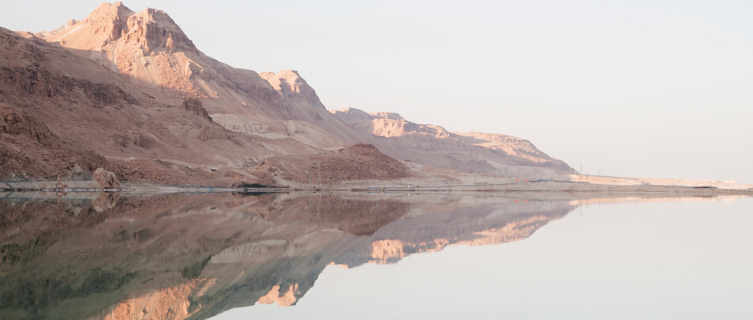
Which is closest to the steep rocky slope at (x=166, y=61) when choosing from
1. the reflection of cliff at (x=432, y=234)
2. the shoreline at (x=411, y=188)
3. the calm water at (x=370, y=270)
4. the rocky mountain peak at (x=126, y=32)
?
the rocky mountain peak at (x=126, y=32)

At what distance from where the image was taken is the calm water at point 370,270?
11141mm

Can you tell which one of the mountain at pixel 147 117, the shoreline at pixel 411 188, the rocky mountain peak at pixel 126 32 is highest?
the rocky mountain peak at pixel 126 32

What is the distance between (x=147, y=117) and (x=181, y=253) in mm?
90812

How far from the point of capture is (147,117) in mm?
102250

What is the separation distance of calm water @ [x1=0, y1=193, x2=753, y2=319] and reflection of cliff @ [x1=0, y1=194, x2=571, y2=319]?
0.14ft

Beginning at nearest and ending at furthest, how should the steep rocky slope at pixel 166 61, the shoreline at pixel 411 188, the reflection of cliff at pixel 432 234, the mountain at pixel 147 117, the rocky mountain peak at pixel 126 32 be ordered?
the reflection of cliff at pixel 432 234 < the shoreline at pixel 411 188 < the mountain at pixel 147 117 < the steep rocky slope at pixel 166 61 < the rocky mountain peak at pixel 126 32

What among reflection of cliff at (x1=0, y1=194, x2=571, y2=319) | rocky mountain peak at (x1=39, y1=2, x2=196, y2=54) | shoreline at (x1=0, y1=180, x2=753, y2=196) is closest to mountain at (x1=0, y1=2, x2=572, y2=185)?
rocky mountain peak at (x1=39, y1=2, x2=196, y2=54)

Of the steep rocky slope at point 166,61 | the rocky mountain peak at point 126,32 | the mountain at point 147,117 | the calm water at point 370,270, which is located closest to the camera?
the calm water at point 370,270

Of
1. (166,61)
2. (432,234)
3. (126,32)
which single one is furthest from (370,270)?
(126,32)

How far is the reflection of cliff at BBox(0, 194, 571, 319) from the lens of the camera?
36.9 feet

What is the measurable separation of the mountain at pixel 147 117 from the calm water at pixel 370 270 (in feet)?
127

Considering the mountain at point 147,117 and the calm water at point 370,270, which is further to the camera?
the mountain at point 147,117

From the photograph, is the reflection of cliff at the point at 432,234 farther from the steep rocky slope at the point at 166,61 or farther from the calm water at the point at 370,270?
the steep rocky slope at the point at 166,61

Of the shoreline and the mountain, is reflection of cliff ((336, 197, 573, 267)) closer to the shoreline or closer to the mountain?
the shoreline
